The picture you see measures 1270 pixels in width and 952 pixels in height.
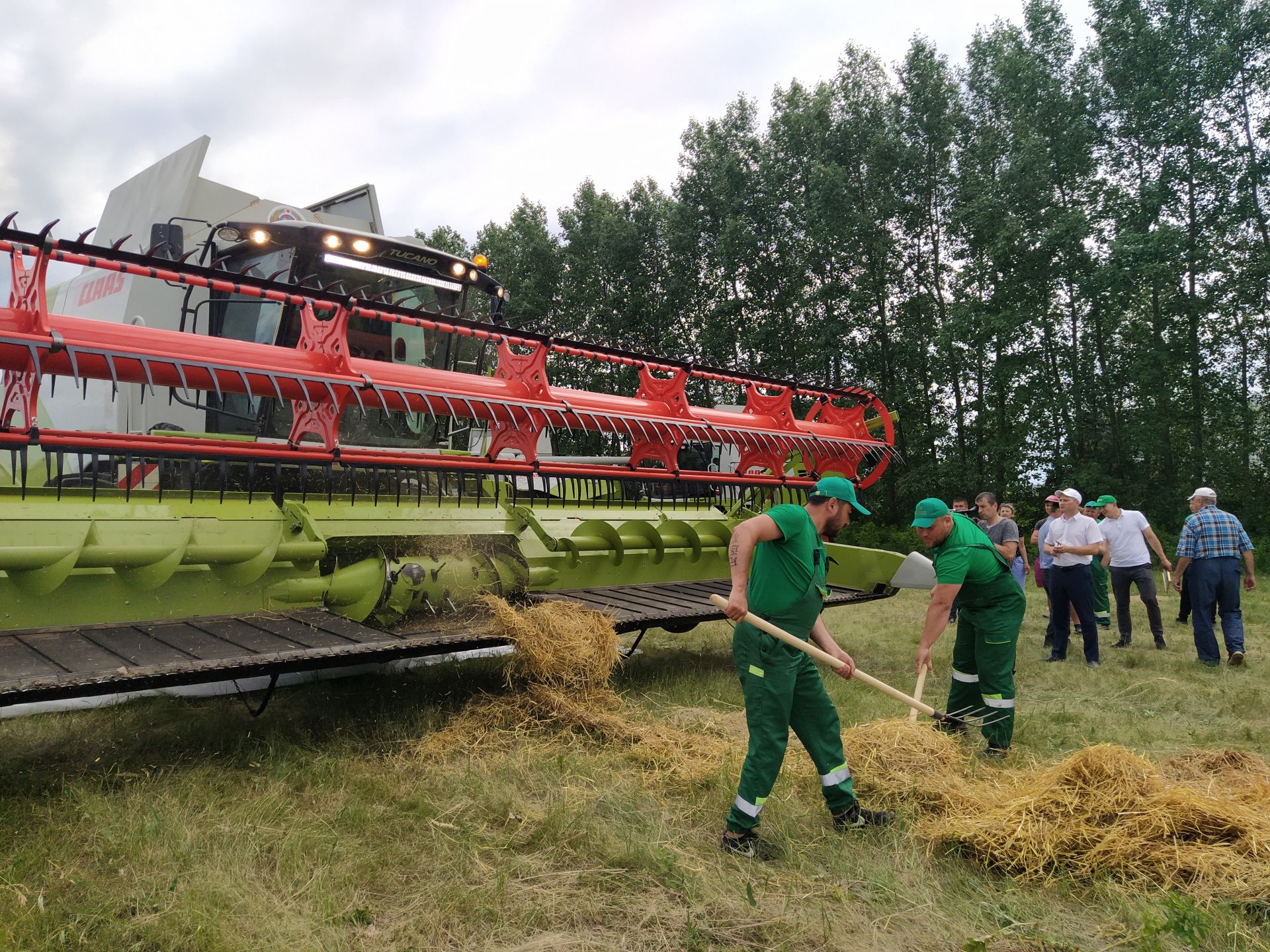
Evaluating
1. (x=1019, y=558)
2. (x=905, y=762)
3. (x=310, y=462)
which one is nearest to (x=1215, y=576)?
(x=1019, y=558)

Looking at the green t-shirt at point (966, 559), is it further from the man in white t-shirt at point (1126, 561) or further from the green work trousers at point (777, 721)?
the man in white t-shirt at point (1126, 561)

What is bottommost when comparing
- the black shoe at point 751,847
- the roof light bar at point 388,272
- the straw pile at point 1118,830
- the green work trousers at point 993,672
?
the black shoe at point 751,847

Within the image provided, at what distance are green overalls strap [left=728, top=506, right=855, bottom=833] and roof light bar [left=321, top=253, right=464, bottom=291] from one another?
3.72 m

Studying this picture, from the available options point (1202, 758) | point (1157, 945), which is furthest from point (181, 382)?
point (1202, 758)

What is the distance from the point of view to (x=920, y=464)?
20.0 m

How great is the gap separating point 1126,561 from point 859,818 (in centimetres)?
628

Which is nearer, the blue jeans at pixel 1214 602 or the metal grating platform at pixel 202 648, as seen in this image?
the metal grating platform at pixel 202 648

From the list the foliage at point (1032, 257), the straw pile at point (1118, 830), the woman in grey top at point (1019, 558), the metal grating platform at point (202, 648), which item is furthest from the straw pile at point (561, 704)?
the foliage at point (1032, 257)

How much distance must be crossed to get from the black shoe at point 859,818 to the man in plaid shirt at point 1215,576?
5.02 m

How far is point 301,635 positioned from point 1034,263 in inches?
713

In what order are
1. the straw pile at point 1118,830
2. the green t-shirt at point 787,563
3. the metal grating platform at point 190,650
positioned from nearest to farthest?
the straw pile at point 1118,830 < the metal grating platform at point 190,650 < the green t-shirt at point 787,563

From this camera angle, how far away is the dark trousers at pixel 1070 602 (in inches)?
287

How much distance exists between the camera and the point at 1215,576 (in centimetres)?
725

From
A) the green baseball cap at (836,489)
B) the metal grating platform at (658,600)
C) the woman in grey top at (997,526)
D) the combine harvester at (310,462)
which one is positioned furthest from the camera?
the woman in grey top at (997,526)
